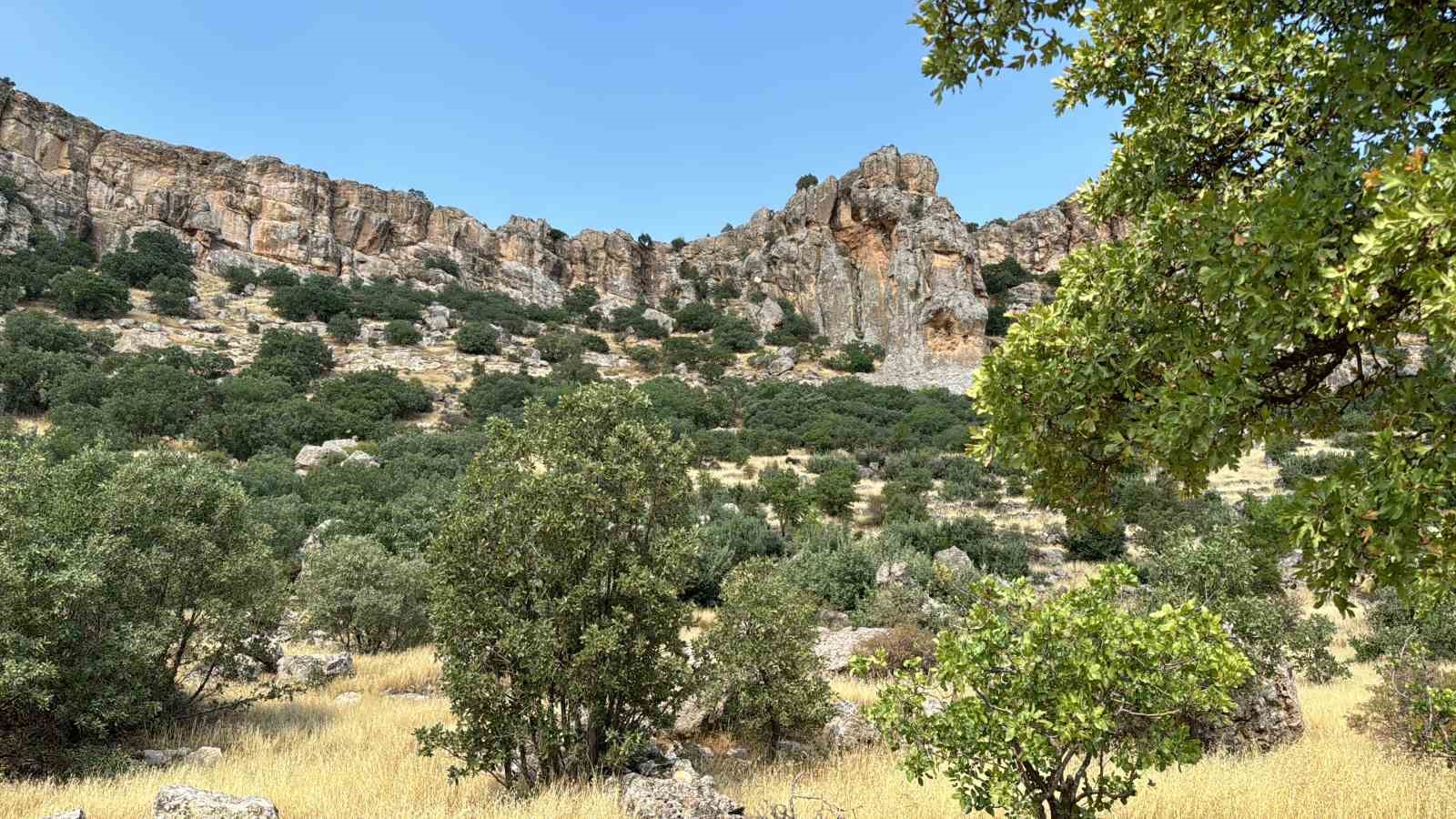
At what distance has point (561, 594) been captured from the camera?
6672 millimetres

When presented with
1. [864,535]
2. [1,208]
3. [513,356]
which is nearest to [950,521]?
[864,535]

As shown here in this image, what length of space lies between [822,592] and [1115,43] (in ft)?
53.6

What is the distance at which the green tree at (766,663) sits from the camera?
309 inches

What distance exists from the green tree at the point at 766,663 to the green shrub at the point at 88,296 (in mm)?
51773

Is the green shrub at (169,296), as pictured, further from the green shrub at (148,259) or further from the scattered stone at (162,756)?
the scattered stone at (162,756)

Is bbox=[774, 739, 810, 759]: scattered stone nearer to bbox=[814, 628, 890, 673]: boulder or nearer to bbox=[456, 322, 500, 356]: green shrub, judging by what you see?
bbox=[814, 628, 890, 673]: boulder

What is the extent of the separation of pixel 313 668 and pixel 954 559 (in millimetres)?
16781

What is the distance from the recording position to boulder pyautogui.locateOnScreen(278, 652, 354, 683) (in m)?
10.9

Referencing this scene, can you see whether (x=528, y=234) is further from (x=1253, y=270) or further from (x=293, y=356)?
(x=1253, y=270)

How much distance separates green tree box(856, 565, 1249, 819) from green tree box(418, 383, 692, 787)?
3.15 metres

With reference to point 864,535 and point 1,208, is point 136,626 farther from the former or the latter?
point 1,208

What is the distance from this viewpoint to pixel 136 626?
773 centimetres

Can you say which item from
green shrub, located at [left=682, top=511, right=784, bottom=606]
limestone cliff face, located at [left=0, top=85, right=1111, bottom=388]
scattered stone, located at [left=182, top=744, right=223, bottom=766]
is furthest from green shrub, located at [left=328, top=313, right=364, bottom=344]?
scattered stone, located at [left=182, top=744, right=223, bottom=766]

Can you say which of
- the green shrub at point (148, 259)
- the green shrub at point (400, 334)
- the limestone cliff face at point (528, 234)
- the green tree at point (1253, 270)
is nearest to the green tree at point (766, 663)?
the green tree at point (1253, 270)
